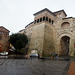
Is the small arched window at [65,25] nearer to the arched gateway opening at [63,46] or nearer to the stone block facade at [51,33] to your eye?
the stone block facade at [51,33]

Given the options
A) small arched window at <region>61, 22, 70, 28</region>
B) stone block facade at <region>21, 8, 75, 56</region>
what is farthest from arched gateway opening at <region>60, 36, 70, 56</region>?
small arched window at <region>61, 22, 70, 28</region>

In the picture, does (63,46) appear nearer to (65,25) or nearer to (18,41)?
(65,25)

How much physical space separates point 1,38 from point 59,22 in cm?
1724

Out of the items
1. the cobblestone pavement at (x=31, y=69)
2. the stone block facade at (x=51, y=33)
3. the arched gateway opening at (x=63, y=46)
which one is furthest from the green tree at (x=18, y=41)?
the cobblestone pavement at (x=31, y=69)

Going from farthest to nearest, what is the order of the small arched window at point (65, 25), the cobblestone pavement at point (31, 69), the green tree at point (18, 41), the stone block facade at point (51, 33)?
the green tree at point (18, 41) → the small arched window at point (65, 25) → the stone block facade at point (51, 33) → the cobblestone pavement at point (31, 69)

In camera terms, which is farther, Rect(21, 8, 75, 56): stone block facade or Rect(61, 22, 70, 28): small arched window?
Rect(61, 22, 70, 28): small arched window

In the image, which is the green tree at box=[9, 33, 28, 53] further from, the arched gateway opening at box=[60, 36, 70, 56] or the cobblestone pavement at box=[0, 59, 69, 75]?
the cobblestone pavement at box=[0, 59, 69, 75]

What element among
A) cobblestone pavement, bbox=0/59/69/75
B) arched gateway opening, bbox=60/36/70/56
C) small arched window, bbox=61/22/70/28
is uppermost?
small arched window, bbox=61/22/70/28

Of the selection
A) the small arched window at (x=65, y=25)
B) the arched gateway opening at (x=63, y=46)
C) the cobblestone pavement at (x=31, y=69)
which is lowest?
the cobblestone pavement at (x=31, y=69)

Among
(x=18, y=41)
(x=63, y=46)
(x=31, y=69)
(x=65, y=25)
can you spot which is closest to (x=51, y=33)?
(x=65, y=25)

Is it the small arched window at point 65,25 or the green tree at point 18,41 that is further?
the green tree at point 18,41

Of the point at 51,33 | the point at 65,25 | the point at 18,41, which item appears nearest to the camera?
the point at 65,25

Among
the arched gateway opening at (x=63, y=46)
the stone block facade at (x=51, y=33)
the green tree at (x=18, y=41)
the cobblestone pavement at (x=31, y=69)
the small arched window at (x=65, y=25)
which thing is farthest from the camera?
the green tree at (x=18, y=41)

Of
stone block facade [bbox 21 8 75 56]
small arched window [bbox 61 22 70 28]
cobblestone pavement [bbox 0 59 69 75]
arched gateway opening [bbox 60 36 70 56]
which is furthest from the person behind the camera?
arched gateway opening [bbox 60 36 70 56]
